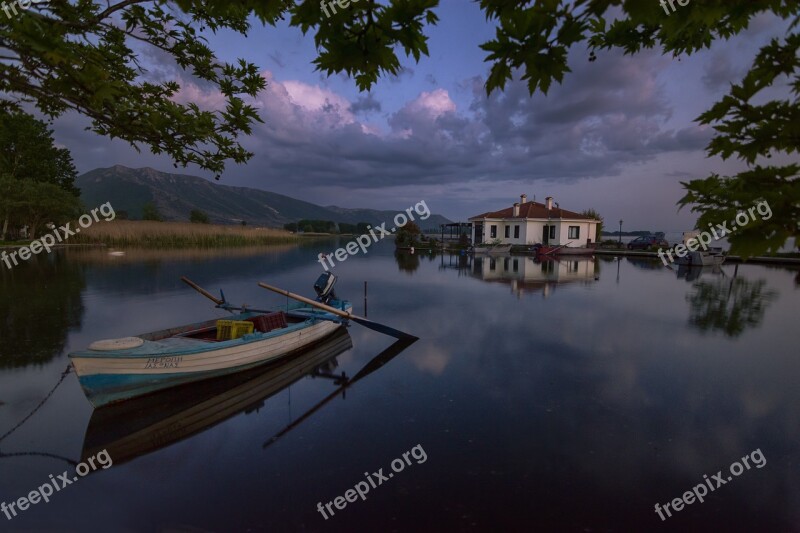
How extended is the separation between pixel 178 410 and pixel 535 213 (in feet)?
149

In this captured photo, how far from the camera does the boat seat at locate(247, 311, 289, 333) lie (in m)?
9.92

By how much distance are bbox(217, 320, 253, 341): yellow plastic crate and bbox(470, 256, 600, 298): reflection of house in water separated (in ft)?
47.7

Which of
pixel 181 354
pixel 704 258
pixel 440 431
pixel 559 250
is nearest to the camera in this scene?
pixel 440 431

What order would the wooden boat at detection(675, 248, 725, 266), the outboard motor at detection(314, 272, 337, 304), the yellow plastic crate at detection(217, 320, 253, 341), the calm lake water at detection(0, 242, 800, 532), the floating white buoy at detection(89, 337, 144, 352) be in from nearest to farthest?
the calm lake water at detection(0, 242, 800, 532), the floating white buoy at detection(89, 337, 144, 352), the yellow plastic crate at detection(217, 320, 253, 341), the outboard motor at detection(314, 272, 337, 304), the wooden boat at detection(675, 248, 725, 266)

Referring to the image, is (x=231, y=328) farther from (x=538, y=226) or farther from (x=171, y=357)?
(x=538, y=226)

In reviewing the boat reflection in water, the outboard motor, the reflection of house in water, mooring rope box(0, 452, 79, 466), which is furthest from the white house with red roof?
mooring rope box(0, 452, 79, 466)

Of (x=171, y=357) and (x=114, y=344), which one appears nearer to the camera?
(x=114, y=344)

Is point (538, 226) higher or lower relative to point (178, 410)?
higher

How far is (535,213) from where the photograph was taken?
46.1 m

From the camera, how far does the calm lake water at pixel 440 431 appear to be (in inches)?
186

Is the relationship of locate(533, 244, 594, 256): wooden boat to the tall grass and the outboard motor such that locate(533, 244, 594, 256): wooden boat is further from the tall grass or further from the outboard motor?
the tall grass

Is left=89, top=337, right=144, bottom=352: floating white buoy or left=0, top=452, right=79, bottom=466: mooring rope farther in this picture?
left=89, top=337, right=144, bottom=352: floating white buoy

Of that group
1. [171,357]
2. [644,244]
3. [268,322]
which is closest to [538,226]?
[644,244]

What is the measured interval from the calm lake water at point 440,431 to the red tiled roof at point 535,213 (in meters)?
32.5
